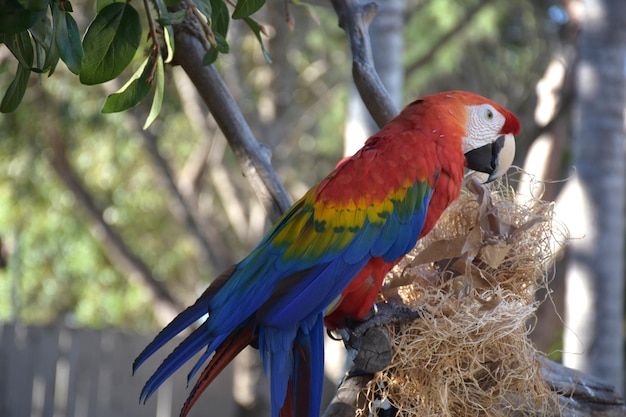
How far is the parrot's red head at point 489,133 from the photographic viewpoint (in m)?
1.43

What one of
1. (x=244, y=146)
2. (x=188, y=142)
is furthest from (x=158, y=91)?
(x=188, y=142)

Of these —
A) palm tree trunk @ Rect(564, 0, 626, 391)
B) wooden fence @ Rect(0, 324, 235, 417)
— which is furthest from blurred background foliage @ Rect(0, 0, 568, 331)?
palm tree trunk @ Rect(564, 0, 626, 391)

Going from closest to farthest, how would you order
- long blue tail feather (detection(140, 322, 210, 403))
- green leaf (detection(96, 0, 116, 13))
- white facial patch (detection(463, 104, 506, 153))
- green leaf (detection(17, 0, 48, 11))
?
green leaf (detection(17, 0, 48, 11)) → green leaf (detection(96, 0, 116, 13)) → long blue tail feather (detection(140, 322, 210, 403)) → white facial patch (detection(463, 104, 506, 153))

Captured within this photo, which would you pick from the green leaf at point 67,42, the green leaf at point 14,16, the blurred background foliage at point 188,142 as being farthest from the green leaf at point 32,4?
the blurred background foliage at point 188,142

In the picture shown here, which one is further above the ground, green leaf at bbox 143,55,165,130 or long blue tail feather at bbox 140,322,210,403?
green leaf at bbox 143,55,165,130

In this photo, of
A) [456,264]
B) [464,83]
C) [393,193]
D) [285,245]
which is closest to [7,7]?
[285,245]

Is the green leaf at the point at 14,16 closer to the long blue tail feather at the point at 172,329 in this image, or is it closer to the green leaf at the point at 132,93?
the green leaf at the point at 132,93

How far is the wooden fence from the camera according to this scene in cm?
437

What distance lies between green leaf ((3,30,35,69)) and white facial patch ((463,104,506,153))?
2.53 ft

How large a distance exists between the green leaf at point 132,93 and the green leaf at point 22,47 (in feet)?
0.43

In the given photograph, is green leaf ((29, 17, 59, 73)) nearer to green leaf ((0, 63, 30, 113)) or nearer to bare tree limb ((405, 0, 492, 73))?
green leaf ((0, 63, 30, 113))

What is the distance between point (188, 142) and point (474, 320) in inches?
253

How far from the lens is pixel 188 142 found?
747 centimetres

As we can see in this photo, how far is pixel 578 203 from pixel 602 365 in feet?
1.67
